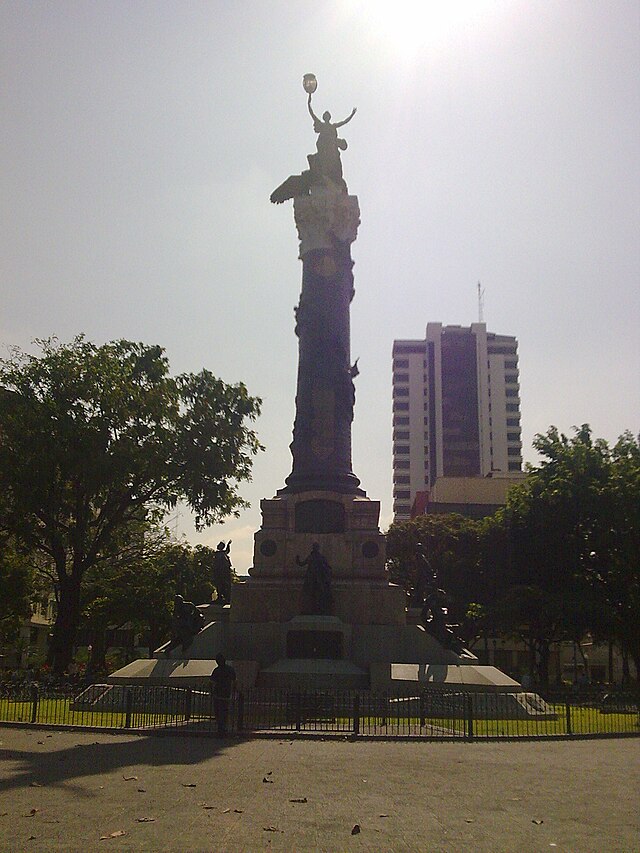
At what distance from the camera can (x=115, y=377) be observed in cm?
3825

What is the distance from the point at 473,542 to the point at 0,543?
2864 cm

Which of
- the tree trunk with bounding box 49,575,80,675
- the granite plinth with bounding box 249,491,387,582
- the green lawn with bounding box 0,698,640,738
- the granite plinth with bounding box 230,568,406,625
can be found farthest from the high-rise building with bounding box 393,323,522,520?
the green lawn with bounding box 0,698,640,738

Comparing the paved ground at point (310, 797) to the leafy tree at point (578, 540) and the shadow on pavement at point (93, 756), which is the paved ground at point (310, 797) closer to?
the shadow on pavement at point (93, 756)

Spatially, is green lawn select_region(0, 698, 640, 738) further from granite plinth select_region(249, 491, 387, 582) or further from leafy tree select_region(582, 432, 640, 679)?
leafy tree select_region(582, 432, 640, 679)

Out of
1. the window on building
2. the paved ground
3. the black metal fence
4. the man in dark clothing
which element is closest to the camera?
the paved ground

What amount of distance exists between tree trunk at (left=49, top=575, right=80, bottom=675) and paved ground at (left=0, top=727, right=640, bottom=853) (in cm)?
2188

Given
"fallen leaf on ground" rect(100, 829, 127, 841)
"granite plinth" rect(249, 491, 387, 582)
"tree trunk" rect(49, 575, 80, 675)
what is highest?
"granite plinth" rect(249, 491, 387, 582)

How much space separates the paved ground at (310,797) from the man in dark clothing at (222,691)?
963 millimetres

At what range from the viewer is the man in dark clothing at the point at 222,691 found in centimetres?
1702

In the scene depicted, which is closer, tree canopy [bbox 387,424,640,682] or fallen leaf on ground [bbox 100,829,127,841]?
fallen leaf on ground [bbox 100,829,127,841]

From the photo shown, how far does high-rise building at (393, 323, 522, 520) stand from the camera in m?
114

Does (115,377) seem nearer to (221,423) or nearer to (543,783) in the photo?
(221,423)

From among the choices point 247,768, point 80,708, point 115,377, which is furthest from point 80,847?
point 115,377

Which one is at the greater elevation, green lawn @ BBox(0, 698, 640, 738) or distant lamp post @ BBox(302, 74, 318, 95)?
distant lamp post @ BBox(302, 74, 318, 95)
